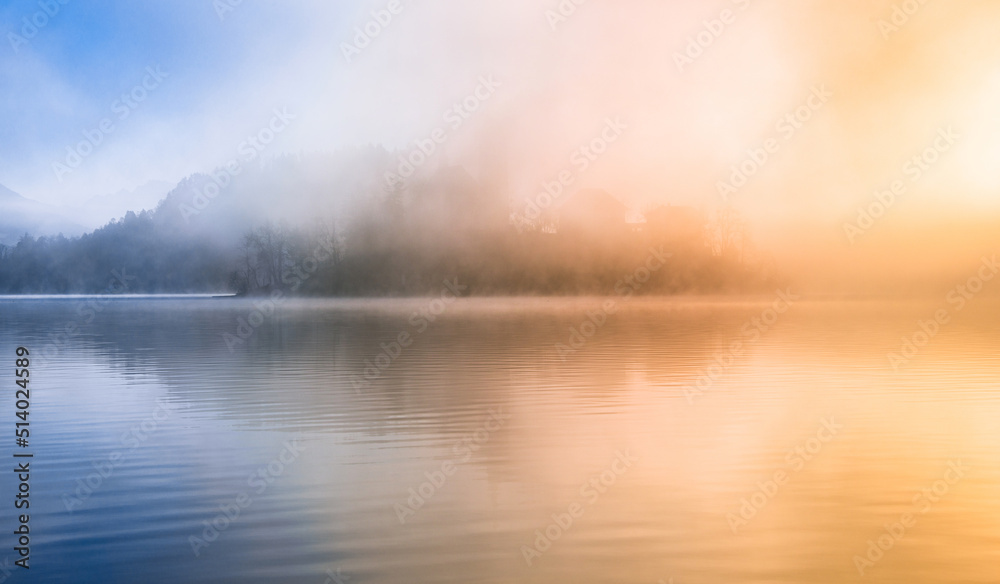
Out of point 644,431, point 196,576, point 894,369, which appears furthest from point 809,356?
point 196,576

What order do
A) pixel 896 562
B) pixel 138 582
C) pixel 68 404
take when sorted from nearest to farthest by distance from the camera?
pixel 138 582
pixel 896 562
pixel 68 404

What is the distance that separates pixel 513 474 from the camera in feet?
62.7

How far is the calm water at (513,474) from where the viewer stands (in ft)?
43.3

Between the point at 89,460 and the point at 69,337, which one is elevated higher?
the point at 69,337

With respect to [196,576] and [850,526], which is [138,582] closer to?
[196,576]

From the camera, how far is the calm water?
43.3 ft

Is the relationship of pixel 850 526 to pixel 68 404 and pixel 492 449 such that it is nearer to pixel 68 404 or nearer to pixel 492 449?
pixel 492 449

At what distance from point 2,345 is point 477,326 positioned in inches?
1459

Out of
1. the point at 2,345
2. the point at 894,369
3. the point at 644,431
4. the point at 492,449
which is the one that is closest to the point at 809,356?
the point at 894,369

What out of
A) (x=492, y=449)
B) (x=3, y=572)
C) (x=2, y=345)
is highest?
(x=2, y=345)

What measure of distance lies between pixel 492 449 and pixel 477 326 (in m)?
60.3

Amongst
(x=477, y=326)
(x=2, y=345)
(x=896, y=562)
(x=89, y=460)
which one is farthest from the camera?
(x=477, y=326)

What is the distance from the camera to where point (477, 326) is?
82188mm

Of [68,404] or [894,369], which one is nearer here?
[68,404]
